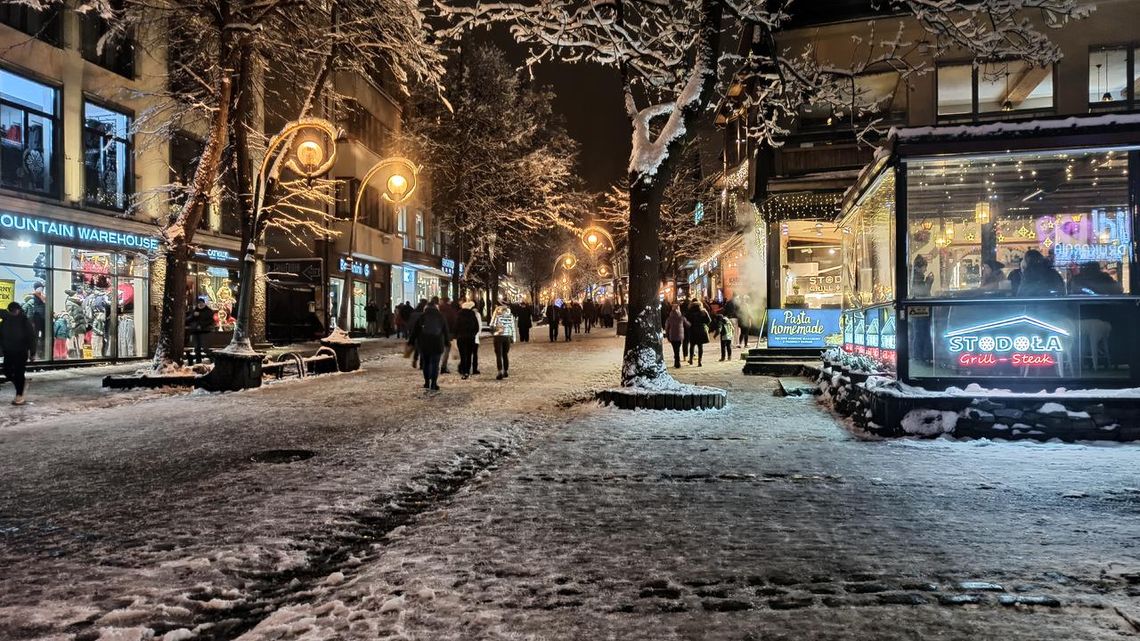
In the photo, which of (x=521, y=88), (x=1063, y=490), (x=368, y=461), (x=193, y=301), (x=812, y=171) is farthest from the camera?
(x=521, y=88)

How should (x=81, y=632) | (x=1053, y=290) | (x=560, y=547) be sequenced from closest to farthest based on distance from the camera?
(x=81, y=632) < (x=560, y=547) < (x=1053, y=290)

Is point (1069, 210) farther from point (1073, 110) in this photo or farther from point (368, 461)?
point (1073, 110)

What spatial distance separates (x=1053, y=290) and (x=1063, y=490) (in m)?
3.61

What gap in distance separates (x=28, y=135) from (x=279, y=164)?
7.04 metres

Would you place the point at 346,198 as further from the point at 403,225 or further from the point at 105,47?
the point at 105,47

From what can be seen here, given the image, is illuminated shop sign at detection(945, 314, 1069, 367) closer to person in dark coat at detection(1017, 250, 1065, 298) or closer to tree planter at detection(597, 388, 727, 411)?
person in dark coat at detection(1017, 250, 1065, 298)

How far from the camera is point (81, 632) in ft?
10.9

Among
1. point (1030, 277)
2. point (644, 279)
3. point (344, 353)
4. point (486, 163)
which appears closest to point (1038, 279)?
point (1030, 277)

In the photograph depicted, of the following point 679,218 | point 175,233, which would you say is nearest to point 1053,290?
point 175,233

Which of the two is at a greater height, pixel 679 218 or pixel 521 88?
pixel 521 88

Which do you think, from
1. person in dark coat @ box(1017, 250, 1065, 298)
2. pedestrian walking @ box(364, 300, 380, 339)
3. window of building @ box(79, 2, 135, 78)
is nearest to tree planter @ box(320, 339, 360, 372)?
window of building @ box(79, 2, 135, 78)

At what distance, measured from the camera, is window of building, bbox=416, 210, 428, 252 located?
145ft

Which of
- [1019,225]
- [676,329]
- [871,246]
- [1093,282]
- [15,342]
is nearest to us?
[1093,282]

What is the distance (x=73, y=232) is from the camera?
1825 centimetres
